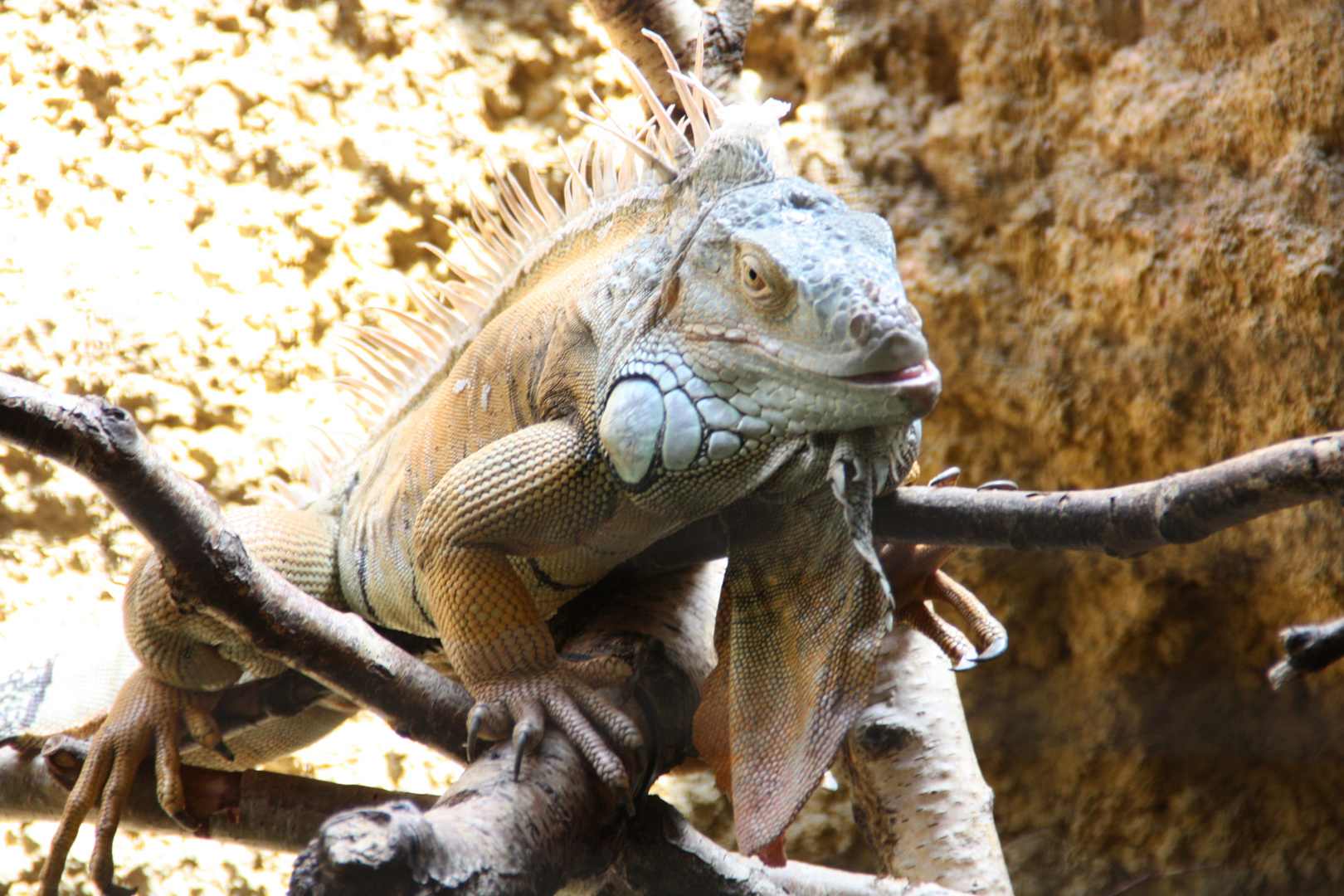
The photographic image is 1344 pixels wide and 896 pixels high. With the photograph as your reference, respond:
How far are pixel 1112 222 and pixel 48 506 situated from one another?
4007 mm

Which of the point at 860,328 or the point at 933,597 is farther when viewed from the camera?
the point at 933,597

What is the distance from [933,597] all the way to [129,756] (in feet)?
6.17

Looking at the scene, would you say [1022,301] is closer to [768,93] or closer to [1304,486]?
[768,93]

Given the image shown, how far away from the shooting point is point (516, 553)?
76.7 inches

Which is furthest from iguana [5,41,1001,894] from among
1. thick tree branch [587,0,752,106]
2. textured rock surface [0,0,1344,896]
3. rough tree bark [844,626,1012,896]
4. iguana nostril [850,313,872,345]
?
textured rock surface [0,0,1344,896]

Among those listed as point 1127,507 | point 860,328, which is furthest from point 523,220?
point 1127,507

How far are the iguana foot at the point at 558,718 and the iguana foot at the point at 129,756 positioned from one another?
32.4 inches

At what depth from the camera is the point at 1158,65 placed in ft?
11.4

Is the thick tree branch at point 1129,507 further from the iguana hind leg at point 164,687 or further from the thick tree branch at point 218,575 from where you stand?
the iguana hind leg at point 164,687

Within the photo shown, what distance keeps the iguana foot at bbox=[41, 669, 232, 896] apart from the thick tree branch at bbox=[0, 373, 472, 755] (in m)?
0.69

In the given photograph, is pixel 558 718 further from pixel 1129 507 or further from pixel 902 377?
pixel 1129 507

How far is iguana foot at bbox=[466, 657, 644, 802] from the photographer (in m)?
1.66

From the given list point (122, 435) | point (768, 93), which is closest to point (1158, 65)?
point (768, 93)

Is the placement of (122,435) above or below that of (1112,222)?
above
